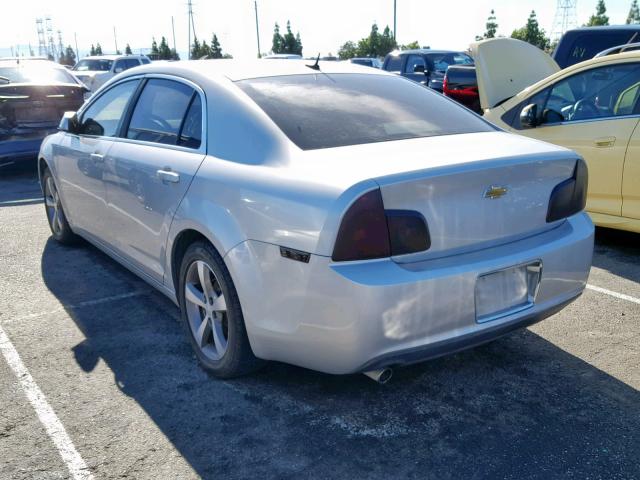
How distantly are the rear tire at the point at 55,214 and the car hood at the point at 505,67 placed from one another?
164 inches

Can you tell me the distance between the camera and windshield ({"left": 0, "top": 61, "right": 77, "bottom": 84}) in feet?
31.9

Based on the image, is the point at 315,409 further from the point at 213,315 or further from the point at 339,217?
the point at 339,217

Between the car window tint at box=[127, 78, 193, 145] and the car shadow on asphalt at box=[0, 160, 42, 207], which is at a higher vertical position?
the car window tint at box=[127, 78, 193, 145]

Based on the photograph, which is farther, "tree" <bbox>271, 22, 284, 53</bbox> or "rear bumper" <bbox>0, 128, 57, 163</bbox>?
"tree" <bbox>271, 22, 284, 53</bbox>

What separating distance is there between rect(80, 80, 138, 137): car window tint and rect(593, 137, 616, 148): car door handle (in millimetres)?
3598

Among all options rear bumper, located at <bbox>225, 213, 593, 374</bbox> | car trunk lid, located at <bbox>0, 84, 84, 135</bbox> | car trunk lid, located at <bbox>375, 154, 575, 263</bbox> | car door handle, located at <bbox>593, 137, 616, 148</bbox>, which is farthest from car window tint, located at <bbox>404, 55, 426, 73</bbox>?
rear bumper, located at <bbox>225, 213, 593, 374</bbox>

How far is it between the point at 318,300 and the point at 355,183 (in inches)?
19.4

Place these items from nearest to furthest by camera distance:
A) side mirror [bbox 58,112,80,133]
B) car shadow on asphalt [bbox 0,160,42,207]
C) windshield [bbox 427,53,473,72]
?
side mirror [bbox 58,112,80,133] < car shadow on asphalt [bbox 0,160,42,207] < windshield [bbox 427,53,473,72]

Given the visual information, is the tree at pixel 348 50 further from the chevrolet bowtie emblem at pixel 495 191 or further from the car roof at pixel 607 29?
the chevrolet bowtie emblem at pixel 495 191

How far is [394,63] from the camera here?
55.1 feet

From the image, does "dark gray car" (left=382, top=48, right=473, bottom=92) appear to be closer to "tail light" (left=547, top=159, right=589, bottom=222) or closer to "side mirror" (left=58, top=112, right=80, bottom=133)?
"side mirror" (left=58, top=112, right=80, bottom=133)

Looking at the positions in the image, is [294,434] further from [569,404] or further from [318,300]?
[569,404]

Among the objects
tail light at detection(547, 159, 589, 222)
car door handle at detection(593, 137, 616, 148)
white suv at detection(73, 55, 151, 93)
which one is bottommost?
white suv at detection(73, 55, 151, 93)

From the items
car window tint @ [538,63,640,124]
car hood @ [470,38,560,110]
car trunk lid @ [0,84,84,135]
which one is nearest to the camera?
car window tint @ [538,63,640,124]
